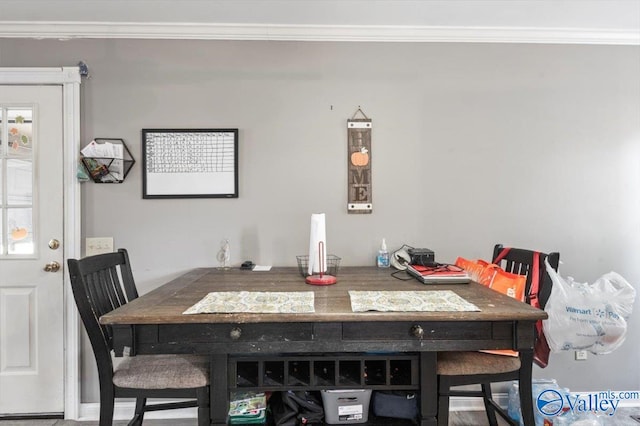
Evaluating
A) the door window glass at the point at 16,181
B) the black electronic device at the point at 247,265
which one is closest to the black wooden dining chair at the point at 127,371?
the black electronic device at the point at 247,265

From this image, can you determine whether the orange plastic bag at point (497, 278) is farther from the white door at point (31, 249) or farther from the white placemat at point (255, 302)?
the white door at point (31, 249)

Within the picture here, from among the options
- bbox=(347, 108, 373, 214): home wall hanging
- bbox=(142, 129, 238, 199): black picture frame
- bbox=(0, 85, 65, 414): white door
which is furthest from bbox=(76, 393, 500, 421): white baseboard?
bbox=(347, 108, 373, 214): home wall hanging

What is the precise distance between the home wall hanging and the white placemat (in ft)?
2.68

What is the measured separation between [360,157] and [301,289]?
0.95 meters

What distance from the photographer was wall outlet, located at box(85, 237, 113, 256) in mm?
1898

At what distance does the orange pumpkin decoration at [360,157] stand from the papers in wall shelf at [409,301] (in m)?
0.90

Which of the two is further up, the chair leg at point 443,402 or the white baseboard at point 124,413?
the chair leg at point 443,402

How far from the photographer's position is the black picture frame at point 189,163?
1923 mm

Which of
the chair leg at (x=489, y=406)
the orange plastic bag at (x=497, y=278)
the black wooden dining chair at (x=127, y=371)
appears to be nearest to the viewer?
the black wooden dining chair at (x=127, y=371)

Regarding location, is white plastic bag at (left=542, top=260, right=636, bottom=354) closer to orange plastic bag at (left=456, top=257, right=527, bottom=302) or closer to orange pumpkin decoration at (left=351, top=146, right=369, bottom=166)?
orange plastic bag at (left=456, top=257, right=527, bottom=302)

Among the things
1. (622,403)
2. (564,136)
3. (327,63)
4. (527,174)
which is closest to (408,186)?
(527,174)

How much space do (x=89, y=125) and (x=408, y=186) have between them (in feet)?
6.60

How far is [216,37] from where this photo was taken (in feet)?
6.35

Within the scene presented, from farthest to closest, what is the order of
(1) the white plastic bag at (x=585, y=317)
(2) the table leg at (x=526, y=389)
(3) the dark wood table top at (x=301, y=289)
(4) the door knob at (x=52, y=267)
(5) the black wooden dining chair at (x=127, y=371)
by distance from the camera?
(4) the door knob at (x=52, y=267), (1) the white plastic bag at (x=585, y=317), (2) the table leg at (x=526, y=389), (5) the black wooden dining chair at (x=127, y=371), (3) the dark wood table top at (x=301, y=289)
